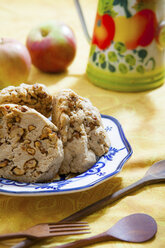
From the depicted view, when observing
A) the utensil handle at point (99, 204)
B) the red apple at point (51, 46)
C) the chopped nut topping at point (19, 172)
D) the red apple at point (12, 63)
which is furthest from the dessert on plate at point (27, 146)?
the red apple at point (51, 46)

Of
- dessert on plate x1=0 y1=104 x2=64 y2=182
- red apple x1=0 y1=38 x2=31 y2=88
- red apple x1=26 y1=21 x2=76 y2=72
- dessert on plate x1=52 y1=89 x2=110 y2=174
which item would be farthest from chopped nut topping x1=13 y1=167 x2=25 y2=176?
red apple x1=26 y1=21 x2=76 y2=72

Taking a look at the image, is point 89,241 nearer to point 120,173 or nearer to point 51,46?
point 120,173

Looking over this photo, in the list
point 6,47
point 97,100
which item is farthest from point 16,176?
point 6,47

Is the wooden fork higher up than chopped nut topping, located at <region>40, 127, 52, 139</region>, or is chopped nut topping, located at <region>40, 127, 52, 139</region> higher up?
chopped nut topping, located at <region>40, 127, 52, 139</region>

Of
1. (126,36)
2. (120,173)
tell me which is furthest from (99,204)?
(126,36)

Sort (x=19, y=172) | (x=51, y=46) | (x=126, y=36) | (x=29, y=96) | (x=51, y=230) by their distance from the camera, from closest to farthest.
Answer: (x=51, y=230)
(x=19, y=172)
(x=29, y=96)
(x=126, y=36)
(x=51, y=46)

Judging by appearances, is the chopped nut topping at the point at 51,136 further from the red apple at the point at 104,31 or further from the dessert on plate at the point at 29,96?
the red apple at the point at 104,31

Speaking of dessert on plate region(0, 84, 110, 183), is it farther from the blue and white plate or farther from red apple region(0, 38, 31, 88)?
red apple region(0, 38, 31, 88)
